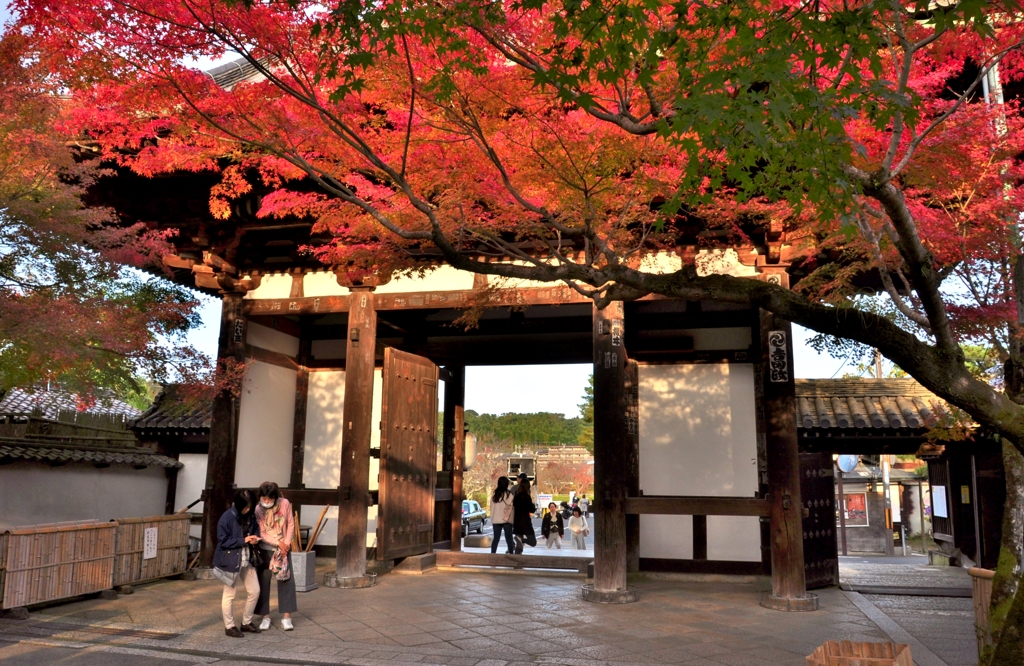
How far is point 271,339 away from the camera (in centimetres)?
1161

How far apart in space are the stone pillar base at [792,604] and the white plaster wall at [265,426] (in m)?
7.12

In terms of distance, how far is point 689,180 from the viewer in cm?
422

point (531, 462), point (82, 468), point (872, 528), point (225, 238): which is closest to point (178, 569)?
point (82, 468)

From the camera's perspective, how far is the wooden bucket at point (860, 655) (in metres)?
3.56

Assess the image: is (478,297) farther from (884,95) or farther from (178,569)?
(884,95)

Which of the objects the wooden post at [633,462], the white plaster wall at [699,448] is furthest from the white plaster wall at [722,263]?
the wooden post at [633,462]

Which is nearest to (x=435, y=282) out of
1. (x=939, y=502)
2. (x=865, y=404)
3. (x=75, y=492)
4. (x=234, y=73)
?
(x=234, y=73)

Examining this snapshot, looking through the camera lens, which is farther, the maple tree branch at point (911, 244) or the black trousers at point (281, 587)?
the black trousers at point (281, 587)

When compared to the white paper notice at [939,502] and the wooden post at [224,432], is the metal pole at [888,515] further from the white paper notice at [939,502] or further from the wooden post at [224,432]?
the wooden post at [224,432]

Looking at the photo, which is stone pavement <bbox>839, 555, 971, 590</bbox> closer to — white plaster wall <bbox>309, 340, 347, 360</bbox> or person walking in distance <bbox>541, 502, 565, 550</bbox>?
white plaster wall <bbox>309, 340, 347, 360</bbox>

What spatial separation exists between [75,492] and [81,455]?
0.58 metres

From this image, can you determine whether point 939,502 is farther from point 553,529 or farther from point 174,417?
point 174,417

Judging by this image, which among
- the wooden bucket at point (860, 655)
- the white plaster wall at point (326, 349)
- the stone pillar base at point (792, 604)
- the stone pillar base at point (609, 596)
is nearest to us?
the wooden bucket at point (860, 655)

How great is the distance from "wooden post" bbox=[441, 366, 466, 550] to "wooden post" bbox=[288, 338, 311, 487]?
226 cm
